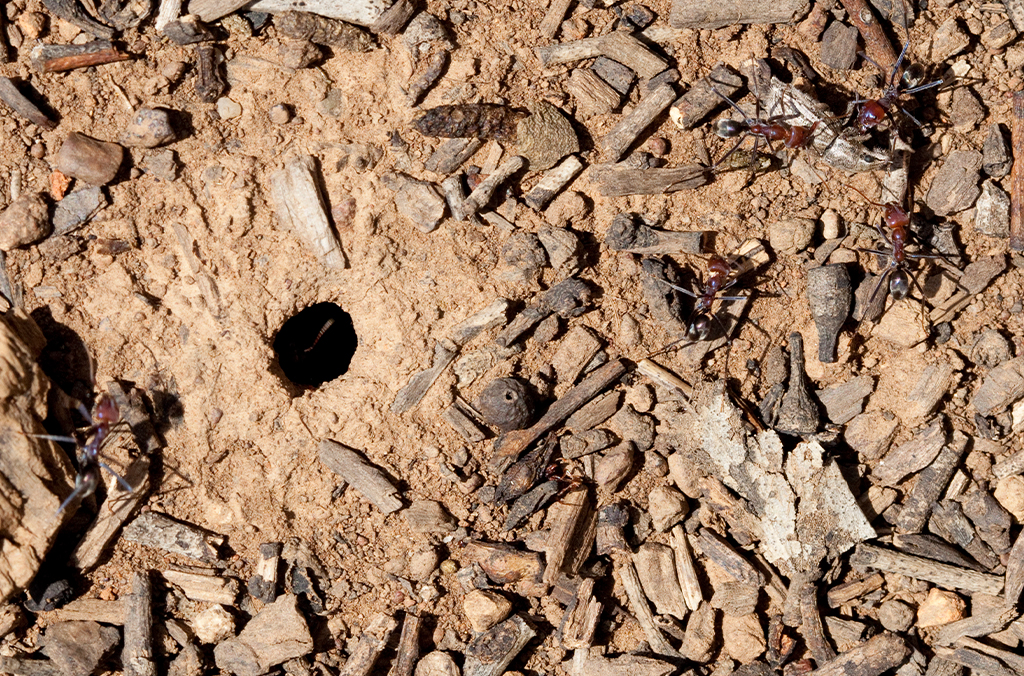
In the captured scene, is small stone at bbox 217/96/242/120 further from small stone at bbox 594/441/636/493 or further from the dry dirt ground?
small stone at bbox 594/441/636/493

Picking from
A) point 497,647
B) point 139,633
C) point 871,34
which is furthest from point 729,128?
point 139,633

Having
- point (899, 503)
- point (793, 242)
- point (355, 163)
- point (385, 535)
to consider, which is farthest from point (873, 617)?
point (355, 163)

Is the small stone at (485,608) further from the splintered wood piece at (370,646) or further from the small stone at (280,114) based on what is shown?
the small stone at (280,114)

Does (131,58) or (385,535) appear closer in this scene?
(131,58)

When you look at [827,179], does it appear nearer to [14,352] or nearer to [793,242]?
[793,242]

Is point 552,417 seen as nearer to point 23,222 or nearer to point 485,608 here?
point 485,608

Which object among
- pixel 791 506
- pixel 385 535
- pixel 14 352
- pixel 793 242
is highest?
pixel 793 242

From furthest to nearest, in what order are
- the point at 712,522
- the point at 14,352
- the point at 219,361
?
the point at 712,522, the point at 219,361, the point at 14,352

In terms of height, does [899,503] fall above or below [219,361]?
below

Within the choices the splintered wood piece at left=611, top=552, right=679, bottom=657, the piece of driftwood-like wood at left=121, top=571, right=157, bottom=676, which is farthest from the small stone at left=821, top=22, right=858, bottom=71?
the piece of driftwood-like wood at left=121, top=571, right=157, bottom=676
